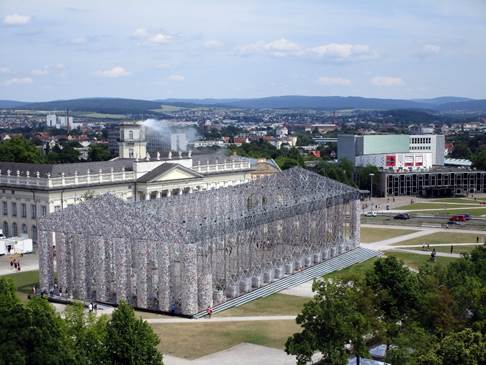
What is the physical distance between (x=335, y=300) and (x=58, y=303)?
26.1m

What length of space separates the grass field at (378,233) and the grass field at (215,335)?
1420 inches

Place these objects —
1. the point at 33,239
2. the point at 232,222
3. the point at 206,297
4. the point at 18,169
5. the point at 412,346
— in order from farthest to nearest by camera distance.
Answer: the point at 18,169
the point at 33,239
the point at 232,222
the point at 206,297
the point at 412,346

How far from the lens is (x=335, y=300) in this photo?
35.7m

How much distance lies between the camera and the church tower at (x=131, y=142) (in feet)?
343

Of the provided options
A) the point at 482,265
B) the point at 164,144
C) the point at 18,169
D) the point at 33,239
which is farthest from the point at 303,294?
the point at 164,144

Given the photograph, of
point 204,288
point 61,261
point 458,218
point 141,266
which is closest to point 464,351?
point 204,288

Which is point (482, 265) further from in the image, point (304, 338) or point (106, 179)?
point (106, 179)

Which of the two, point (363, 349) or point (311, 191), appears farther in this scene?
point (311, 191)

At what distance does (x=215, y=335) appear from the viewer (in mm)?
46438

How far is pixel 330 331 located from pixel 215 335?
516 inches

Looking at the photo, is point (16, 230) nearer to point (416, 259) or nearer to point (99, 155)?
point (416, 259)

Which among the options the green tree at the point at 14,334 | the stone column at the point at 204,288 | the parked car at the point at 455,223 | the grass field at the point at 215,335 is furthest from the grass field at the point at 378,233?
the green tree at the point at 14,334

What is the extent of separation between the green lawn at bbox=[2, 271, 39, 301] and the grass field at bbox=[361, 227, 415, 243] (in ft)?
118

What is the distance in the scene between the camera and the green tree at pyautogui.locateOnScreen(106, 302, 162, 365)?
3241 cm
